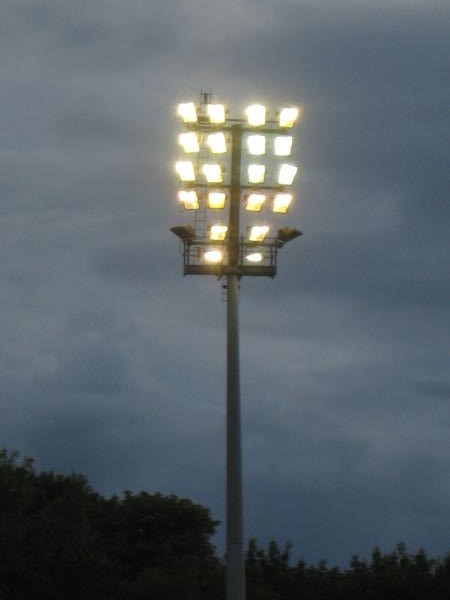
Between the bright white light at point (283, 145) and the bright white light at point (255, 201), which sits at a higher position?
the bright white light at point (283, 145)

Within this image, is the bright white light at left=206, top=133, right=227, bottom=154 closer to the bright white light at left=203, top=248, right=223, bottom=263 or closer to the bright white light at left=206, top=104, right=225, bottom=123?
the bright white light at left=206, top=104, right=225, bottom=123

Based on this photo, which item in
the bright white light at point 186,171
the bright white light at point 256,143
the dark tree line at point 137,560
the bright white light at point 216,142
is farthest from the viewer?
the dark tree line at point 137,560

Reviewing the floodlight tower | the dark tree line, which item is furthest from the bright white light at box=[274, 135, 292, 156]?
the dark tree line

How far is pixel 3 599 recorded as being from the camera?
32.9 meters

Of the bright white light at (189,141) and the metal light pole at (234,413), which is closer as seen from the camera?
the metal light pole at (234,413)

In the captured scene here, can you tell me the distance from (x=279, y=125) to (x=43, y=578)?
14.4m

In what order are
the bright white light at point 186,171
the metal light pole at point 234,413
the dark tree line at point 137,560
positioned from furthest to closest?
the dark tree line at point 137,560
the bright white light at point 186,171
the metal light pole at point 234,413

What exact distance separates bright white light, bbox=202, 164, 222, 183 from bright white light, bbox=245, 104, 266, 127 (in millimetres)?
1315

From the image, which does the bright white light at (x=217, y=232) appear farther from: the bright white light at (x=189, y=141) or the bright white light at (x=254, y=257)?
the bright white light at (x=189, y=141)

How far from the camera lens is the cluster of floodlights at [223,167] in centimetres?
2531

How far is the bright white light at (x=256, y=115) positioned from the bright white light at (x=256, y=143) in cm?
25

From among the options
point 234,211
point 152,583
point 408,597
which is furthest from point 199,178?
point 408,597

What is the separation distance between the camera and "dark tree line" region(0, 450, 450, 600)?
34.3 m

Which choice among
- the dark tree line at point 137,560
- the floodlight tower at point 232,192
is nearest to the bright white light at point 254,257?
the floodlight tower at point 232,192
